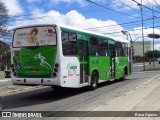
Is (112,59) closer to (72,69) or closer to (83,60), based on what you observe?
(83,60)

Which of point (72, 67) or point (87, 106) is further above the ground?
point (72, 67)

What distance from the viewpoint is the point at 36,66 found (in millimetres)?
15211

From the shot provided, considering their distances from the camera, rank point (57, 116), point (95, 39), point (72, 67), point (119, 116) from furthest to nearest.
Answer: point (95, 39)
point (72, 67)
point (57, 116)
point (119, 116)

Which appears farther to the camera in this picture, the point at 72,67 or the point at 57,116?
the point at 72,67

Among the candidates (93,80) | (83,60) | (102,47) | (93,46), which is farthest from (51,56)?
(102,47)

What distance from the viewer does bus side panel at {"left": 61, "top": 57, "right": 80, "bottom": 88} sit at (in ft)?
49.1

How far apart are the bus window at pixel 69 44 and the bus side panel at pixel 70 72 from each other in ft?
0.88

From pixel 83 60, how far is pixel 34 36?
2.83 m

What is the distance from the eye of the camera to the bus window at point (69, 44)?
15280mm

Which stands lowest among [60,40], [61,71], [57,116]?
[57,116]

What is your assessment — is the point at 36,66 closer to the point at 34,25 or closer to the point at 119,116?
the point at 34,25

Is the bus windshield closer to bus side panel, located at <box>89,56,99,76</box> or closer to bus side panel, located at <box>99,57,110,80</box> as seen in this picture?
bus side panel, located at <box>89,56,99,76</box>

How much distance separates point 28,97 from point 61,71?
2497 mm

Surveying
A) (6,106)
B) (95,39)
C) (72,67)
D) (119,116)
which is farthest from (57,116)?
(95,39)
